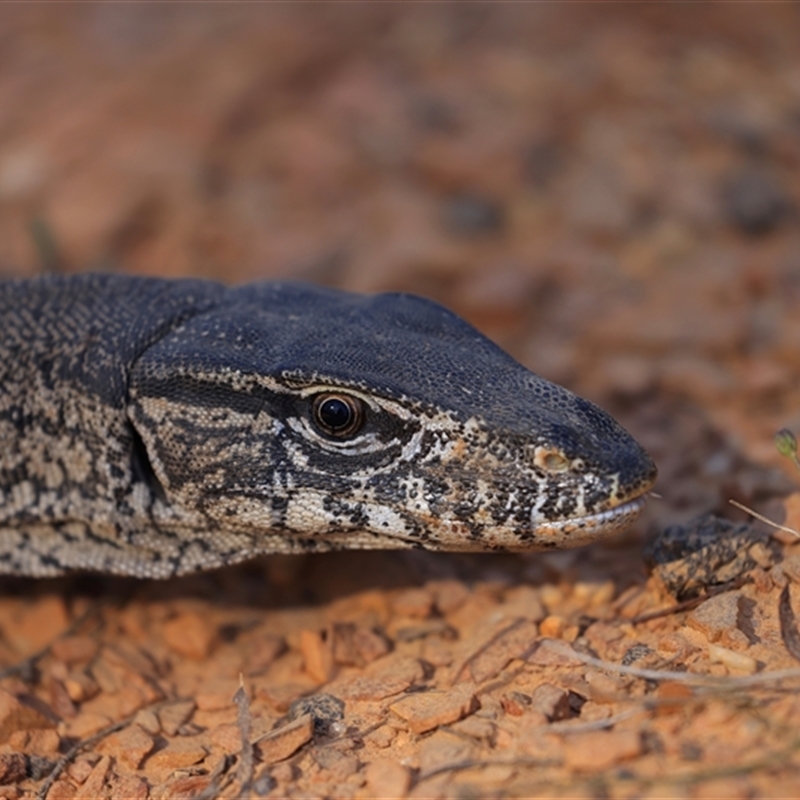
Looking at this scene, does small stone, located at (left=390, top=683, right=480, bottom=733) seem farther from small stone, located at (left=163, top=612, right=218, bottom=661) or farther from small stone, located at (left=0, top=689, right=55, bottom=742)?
small stone, located at (left=0, top=689, right=55, bottom=742)

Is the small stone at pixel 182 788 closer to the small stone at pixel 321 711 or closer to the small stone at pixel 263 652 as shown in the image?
the small stone at pixel 321 711

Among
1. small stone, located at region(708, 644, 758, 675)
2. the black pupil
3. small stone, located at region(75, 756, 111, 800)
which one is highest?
the black pupil

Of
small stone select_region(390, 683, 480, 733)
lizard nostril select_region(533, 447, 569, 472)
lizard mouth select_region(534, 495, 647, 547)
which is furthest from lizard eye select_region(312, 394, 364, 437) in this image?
small stone select_region(390, 683, 480, 733)

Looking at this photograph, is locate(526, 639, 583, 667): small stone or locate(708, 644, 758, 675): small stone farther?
locate(526, 639, 583, 667): small stone

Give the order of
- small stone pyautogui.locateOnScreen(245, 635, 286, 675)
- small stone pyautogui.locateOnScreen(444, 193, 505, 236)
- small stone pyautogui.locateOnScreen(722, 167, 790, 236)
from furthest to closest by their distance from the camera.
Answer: small stone pyautogui.locateOnScreen(444, 193, 505, 236) → small stone pyautogui.locateOnScreen(722, 167, 790, 236) → small stone pyautogui.locateOnScreen(245, 635, 286, 675)

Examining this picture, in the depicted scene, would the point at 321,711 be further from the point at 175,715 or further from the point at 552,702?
the point at 552,702

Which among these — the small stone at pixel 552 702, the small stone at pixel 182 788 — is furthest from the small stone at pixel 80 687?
the small stone at pixel 552 702
